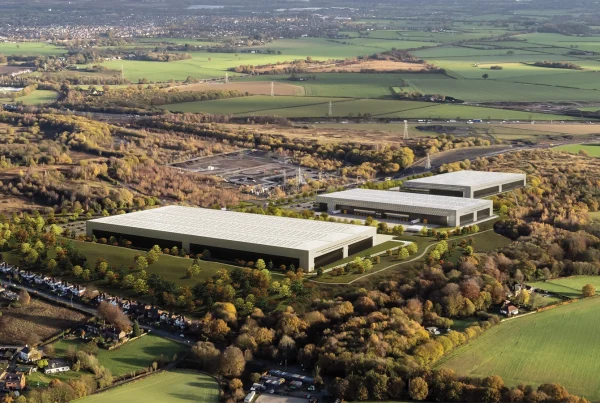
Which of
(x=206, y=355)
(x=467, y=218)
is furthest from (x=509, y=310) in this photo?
(x=467, y=218)

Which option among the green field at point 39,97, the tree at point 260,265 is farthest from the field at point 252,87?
the tree at point 260,265

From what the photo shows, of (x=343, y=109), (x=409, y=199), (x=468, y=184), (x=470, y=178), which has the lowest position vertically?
(x=343, y=109)

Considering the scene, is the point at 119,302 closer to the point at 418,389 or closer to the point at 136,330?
the point at 136,330

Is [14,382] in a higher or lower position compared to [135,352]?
higher

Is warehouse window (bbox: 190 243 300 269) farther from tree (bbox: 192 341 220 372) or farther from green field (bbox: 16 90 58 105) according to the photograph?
green field (bbox: 16 90 58 105)

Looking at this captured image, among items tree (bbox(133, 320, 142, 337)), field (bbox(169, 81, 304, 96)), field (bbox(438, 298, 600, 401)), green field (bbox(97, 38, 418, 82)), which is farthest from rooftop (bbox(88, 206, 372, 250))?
green field (bbox(97, 38, 418, 82))

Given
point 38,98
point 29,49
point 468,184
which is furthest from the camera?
point 29,49

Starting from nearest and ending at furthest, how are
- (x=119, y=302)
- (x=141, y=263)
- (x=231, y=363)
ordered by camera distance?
(x=231, y=363) → (x=119, y=302) → (x=141, y=263)

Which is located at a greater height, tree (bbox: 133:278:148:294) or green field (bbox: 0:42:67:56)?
tree (bbox: 133:278:148:294)
